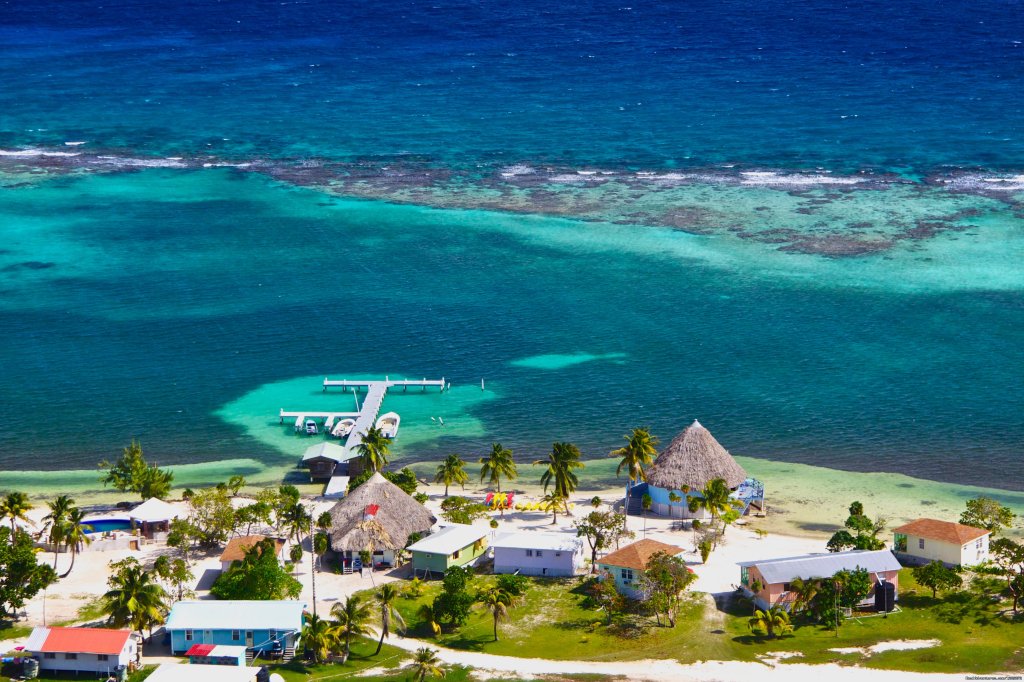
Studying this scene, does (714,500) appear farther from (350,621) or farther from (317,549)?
(350,621)

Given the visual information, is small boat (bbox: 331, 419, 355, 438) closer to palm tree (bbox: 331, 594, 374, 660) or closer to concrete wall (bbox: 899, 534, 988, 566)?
A: palm tree (bbox: 331, 594, 374, 660)

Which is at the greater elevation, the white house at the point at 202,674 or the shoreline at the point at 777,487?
the shoreline at the point at 777,487

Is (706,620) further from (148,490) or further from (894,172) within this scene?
(894,172)

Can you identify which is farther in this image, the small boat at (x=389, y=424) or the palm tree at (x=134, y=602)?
the small boat at (x=389, y=424)

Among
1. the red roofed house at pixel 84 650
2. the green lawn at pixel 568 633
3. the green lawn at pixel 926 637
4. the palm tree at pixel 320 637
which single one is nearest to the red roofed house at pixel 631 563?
the green lawn at pixel 568 633

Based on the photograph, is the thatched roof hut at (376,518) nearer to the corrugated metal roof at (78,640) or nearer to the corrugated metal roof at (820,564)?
the corrugated metal roof at (78,640)

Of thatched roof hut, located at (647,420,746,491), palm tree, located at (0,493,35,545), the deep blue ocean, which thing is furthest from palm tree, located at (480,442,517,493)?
palm tree, located at (0,493,35,545)
